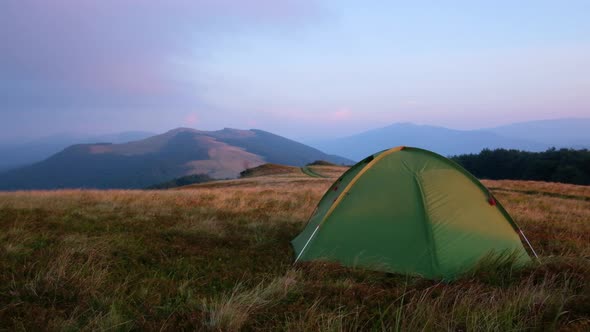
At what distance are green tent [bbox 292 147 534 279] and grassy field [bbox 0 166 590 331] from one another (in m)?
0.41

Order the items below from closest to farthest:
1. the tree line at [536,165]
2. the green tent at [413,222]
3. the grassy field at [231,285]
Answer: the grassy field at [231,285] → the green tent at [413,222] → the tree line at [536,165]

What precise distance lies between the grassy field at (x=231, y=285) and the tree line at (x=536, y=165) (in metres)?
69.6

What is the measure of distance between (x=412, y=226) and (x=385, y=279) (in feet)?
4.04

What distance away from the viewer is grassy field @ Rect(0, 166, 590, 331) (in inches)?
143

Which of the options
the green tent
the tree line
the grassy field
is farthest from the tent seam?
the tree line

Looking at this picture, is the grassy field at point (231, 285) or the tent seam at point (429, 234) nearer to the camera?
the grassy field at point (231, 285)

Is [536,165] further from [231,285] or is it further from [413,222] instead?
[231,285]

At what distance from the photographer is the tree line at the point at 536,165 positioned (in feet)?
213

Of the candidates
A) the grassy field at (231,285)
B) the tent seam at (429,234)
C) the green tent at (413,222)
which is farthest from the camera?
the green tent at (413,222)

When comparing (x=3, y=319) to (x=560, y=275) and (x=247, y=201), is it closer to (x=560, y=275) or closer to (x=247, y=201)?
(x=560, y=275)

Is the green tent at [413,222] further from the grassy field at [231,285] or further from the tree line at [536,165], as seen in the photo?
the tree line at [536,165]

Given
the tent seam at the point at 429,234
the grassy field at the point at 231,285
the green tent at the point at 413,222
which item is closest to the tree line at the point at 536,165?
the grassy field at the point at 231,285

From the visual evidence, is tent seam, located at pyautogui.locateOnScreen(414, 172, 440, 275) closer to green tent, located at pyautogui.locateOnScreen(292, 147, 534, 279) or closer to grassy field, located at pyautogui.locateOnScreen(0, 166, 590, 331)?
green tent, located at pyautogui.locateOnScreen(292, 147, 534, 279)

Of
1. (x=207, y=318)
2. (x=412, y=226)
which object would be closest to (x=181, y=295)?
(x=207, y=318)
